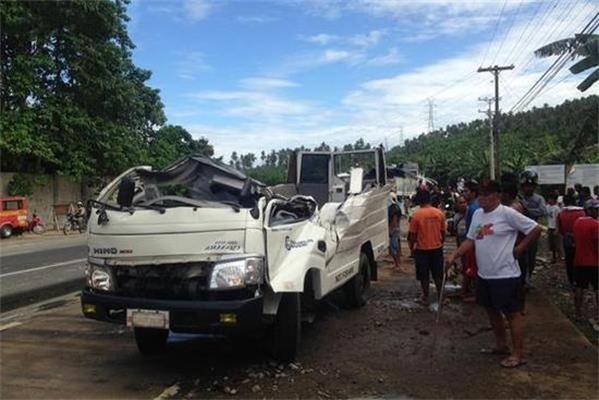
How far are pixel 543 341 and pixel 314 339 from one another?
2.43 metres

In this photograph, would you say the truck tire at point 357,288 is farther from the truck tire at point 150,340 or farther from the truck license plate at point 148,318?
the truck license plate at point 148,318

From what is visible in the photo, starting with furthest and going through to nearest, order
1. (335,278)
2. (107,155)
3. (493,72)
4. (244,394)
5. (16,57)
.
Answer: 1. (493,72)
2. (107,155)
3. (16,57)
4. (335,278)
5. (244,394)

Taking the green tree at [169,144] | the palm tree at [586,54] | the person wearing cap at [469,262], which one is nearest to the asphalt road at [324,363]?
the person wearing cap at [469,262]

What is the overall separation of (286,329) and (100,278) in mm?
1724

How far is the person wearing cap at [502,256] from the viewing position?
19.1 feet

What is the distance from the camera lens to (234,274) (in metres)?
5.26

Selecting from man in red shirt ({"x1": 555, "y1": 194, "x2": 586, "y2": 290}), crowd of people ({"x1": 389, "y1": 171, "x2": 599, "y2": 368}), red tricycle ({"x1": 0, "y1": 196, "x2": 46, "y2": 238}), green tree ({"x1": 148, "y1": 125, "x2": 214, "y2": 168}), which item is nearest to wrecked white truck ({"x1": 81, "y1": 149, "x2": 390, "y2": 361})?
crowd of people ({"x1": 389, "y1": 171, "x2": 599, "y2": 368})

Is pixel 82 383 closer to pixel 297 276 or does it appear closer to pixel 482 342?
pixel 297 276

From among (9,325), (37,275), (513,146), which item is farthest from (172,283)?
(513,146)

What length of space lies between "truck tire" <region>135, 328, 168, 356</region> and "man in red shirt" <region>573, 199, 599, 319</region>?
487cm

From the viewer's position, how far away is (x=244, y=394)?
525 centimetres

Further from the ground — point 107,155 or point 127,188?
point 107,155

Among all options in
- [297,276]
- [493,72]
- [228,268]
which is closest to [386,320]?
[297,276]

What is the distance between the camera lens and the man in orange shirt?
29.5ft
